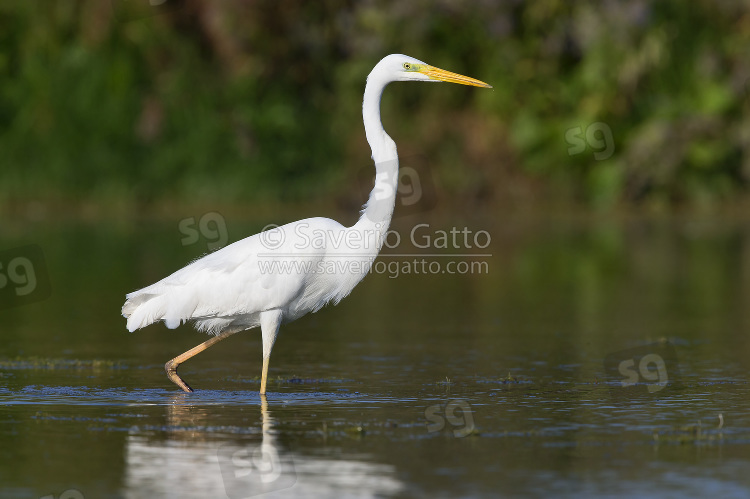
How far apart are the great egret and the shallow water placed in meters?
0.50

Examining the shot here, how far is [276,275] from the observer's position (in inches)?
370

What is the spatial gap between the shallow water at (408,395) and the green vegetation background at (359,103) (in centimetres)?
949

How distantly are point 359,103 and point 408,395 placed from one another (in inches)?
764

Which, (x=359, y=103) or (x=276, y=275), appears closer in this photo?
(x=276, y=275)

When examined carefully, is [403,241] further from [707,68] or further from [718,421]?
[718,421]

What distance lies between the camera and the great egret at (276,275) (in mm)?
9422

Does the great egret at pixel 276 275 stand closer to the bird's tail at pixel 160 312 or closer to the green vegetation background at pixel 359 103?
the bird's tail at pixel 160 312

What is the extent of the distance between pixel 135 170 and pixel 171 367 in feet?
60.3

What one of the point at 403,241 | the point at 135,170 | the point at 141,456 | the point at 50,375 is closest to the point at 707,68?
the point at 403,241

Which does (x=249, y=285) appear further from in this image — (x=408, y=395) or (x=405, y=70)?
(x=405, y=70)

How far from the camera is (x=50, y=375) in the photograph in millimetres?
10008

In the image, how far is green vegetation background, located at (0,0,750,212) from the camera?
89.2 feet

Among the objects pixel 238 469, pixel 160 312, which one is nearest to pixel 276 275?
pixel 160 312

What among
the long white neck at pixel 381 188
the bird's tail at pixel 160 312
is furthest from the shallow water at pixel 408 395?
the long white neck at pixel 381 188
